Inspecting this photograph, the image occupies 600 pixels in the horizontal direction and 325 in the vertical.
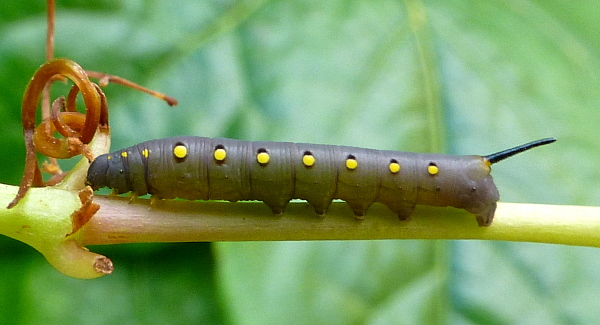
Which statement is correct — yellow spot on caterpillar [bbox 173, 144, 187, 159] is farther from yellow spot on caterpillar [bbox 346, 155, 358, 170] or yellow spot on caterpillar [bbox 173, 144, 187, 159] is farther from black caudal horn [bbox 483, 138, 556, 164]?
black caudal horn [bbox 483, 138, 556, 164]

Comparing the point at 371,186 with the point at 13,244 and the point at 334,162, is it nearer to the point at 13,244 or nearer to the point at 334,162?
the point at 334,162

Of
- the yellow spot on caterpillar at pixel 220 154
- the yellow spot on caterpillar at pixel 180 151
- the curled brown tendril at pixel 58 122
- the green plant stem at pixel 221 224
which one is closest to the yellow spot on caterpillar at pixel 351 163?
the green plant stem at pixel 221 224

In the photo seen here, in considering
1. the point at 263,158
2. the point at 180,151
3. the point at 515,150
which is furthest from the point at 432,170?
the point at 180,151

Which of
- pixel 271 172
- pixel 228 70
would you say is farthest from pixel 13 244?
pixel 271 172

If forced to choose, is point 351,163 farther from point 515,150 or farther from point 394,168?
point 515,150

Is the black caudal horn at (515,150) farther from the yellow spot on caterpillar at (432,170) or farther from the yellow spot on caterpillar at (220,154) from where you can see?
the yellow spot on caterpillar at (220,154)
